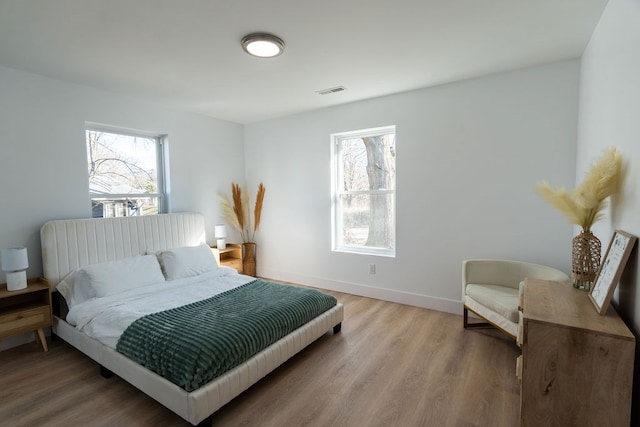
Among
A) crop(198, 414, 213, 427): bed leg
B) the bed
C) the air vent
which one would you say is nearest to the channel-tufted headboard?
the bed

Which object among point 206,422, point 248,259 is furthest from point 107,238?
point 206,422

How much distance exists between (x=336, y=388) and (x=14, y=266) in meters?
2.82

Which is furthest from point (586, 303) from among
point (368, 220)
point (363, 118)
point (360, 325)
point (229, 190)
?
point (229, 190)

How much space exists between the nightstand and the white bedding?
1.09 metres

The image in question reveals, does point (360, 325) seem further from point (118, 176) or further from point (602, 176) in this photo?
point (118, 176)

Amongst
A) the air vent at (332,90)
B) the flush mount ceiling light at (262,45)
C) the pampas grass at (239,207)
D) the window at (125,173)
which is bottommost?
the pampas grass at (239,207)

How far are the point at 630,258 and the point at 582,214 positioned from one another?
372 millimetres

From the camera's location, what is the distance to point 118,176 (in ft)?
11.7

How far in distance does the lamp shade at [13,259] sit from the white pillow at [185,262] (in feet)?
3.73

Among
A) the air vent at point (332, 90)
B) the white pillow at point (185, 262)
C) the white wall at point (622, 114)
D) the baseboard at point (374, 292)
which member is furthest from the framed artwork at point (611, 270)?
the white pillow at point (185, 262)

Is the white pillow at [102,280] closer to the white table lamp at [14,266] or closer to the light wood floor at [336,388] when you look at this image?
the white table lamp at [14,266]

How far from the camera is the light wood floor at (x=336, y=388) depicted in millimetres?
1820

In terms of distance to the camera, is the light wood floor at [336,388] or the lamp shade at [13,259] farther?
the lamp shade at [13,259]

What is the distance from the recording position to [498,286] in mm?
2811
